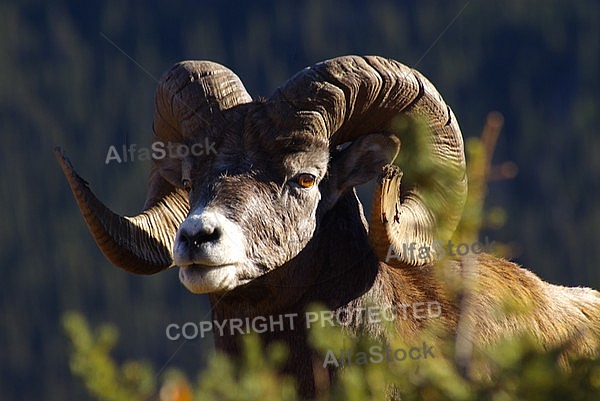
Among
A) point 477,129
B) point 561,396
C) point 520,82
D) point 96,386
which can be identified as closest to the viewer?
point 561,396

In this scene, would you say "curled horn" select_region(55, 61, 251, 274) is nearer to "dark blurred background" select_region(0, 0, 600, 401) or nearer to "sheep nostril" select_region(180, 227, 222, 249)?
"sheep nostril" select_region(180, 227, 222, 249)

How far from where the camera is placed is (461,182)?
792cm

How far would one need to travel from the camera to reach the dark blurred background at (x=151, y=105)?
144 feet

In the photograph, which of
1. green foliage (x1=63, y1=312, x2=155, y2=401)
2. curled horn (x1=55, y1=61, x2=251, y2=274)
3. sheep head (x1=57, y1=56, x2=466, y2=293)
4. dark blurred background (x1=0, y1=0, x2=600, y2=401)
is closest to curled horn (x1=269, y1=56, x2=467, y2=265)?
sheep head (x1=57, y1=56, x2=466, y2=293)

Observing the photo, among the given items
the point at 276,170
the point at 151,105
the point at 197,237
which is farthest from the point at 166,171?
the point at 151,105

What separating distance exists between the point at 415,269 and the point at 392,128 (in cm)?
70

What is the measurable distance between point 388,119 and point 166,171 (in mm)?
1199

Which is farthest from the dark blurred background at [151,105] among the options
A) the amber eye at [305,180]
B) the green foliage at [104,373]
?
the green foliage at [104,373]

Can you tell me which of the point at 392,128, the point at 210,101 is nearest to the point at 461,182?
the point at 392,128

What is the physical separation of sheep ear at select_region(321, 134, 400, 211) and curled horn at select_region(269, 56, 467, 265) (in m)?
0.07

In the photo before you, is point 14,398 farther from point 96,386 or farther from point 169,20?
point 96,386

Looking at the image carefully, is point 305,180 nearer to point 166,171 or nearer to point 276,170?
point 276,170

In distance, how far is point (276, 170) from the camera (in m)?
7.59

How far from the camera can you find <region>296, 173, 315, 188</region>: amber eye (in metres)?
7.66
